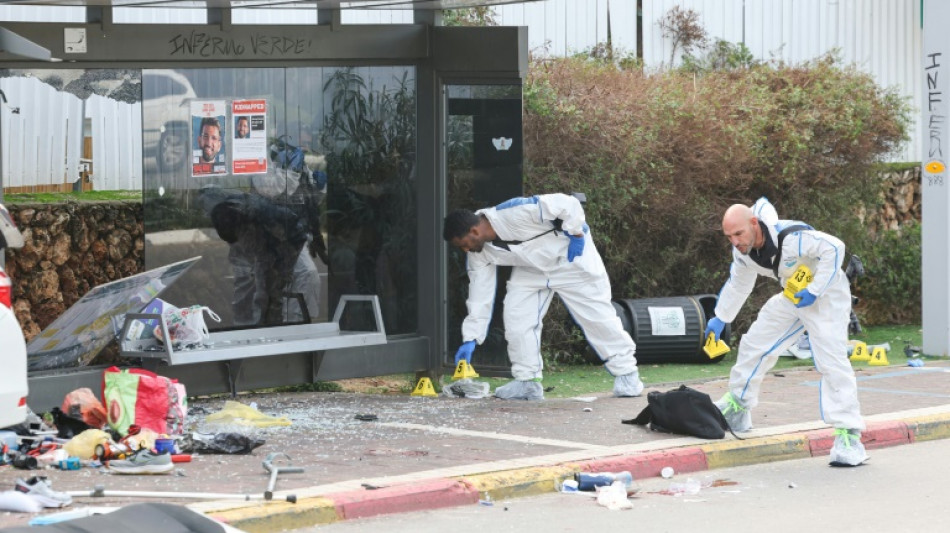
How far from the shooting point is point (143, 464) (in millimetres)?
8031

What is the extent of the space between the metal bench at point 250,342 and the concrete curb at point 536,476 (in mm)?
2945

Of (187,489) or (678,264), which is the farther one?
(678,264)

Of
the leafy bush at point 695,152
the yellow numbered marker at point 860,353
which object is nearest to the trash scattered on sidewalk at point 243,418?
the leafy bush at point 695,152

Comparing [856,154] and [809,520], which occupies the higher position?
[856,154]

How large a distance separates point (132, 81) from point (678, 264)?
21.0 ft

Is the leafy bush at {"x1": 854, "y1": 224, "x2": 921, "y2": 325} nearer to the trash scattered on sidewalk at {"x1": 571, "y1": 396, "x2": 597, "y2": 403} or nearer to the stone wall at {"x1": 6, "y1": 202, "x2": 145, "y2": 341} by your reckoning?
the trash scattered on sidewalk at {"x1": 571, "y1": 396, "x2": 597, "y2": 403}

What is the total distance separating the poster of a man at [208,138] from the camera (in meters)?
11.0

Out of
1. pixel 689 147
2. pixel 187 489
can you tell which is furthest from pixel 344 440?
pixel 689 147

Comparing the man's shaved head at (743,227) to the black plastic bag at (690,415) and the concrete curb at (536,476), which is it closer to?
the black plastic bag at (690,415)

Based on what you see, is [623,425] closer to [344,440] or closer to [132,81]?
[344,440]

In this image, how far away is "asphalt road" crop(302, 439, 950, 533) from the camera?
7309 mm

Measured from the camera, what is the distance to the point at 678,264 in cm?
1488

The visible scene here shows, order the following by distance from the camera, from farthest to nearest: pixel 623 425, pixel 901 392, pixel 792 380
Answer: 1. pixel 792 380
2. pixel 901 392
3. pixel 623 425

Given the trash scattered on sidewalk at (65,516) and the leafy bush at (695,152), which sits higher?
the leafy bush at (695,152)
